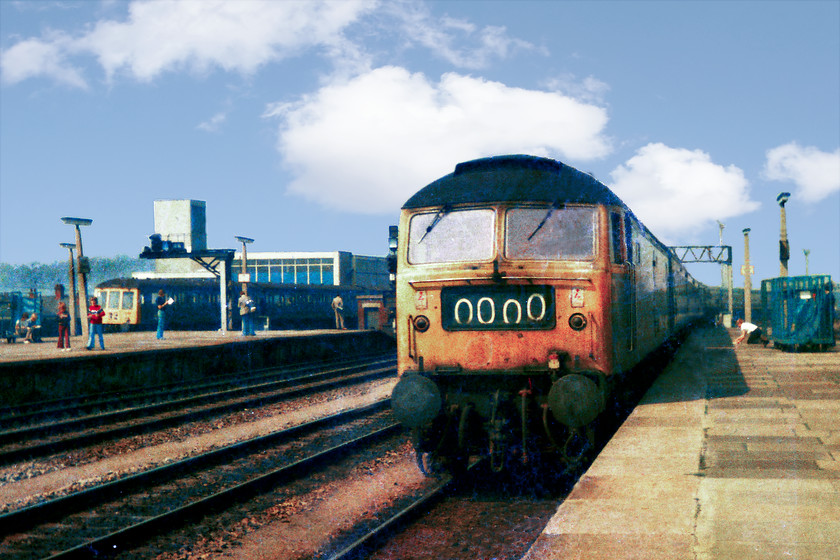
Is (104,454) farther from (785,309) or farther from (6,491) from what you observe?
(785,309)

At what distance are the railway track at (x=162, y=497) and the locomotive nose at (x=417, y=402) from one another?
1699 millimetres


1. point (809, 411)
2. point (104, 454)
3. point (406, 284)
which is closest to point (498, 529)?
point (406, 284)

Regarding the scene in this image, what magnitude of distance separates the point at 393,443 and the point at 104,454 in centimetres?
363

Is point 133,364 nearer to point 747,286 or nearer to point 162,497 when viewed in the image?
point 162,497

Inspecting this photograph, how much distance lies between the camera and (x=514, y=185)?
7695 millimetres

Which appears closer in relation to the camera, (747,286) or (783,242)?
(783,242)

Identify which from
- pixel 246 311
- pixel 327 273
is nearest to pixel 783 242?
pixel 246 311

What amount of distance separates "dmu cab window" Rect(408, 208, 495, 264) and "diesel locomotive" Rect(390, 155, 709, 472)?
0.01 m

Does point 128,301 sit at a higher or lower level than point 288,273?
lower

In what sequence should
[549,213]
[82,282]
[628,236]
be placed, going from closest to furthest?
[549,213] → [628,236] → [82,282]

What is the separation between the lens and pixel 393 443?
10.2m

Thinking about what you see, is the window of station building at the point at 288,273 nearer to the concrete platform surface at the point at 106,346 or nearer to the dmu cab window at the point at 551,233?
the concrete platform surface at the point at 106,346

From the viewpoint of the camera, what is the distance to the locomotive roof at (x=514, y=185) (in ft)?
24.9

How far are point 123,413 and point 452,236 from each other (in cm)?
774
